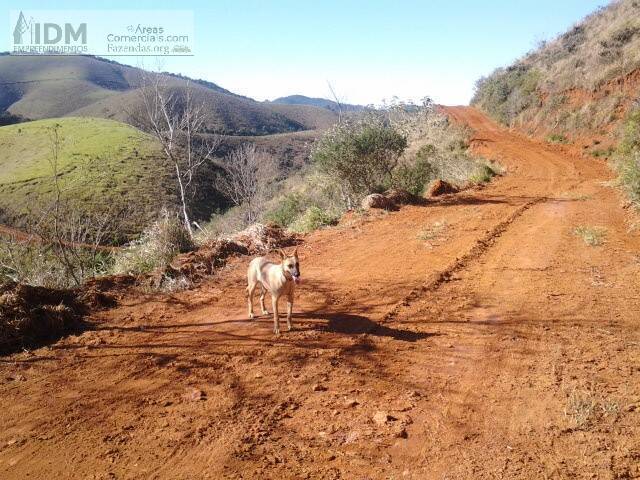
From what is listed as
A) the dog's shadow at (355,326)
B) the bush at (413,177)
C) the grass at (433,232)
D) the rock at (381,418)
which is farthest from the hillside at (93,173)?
the rock at (381,418)

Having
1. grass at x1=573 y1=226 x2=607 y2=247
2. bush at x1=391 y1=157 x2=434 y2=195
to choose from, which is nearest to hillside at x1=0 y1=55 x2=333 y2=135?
bush at x1=391 y1=157 x2=434 y2=195

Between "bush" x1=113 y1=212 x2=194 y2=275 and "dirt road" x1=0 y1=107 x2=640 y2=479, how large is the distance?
5.32 feet

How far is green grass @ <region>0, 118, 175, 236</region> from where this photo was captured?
33.2 metres

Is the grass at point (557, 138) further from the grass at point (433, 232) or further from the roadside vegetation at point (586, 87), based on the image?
the grass at point (433, 232)

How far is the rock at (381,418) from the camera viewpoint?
12.9 feet

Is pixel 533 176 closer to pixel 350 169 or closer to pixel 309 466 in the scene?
pixel 350 169

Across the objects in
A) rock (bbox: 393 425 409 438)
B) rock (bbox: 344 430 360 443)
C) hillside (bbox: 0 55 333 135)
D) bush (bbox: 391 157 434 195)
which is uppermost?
hillside (bbox: 0 55 333 135)

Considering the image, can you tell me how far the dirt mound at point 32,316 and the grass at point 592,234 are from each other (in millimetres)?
9373

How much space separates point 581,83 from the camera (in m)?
27.3

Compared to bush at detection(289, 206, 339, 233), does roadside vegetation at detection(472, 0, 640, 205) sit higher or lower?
higher

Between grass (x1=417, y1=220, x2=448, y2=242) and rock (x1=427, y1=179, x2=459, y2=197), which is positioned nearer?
grass (x1=417, y1=220, x2=448, y2=242)

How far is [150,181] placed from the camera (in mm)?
38156

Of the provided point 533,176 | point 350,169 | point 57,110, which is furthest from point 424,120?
point 57,110

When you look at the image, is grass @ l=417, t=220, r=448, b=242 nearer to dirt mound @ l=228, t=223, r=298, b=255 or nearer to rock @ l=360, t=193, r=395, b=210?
rock @ l=360, t=193, r=395, b=210
